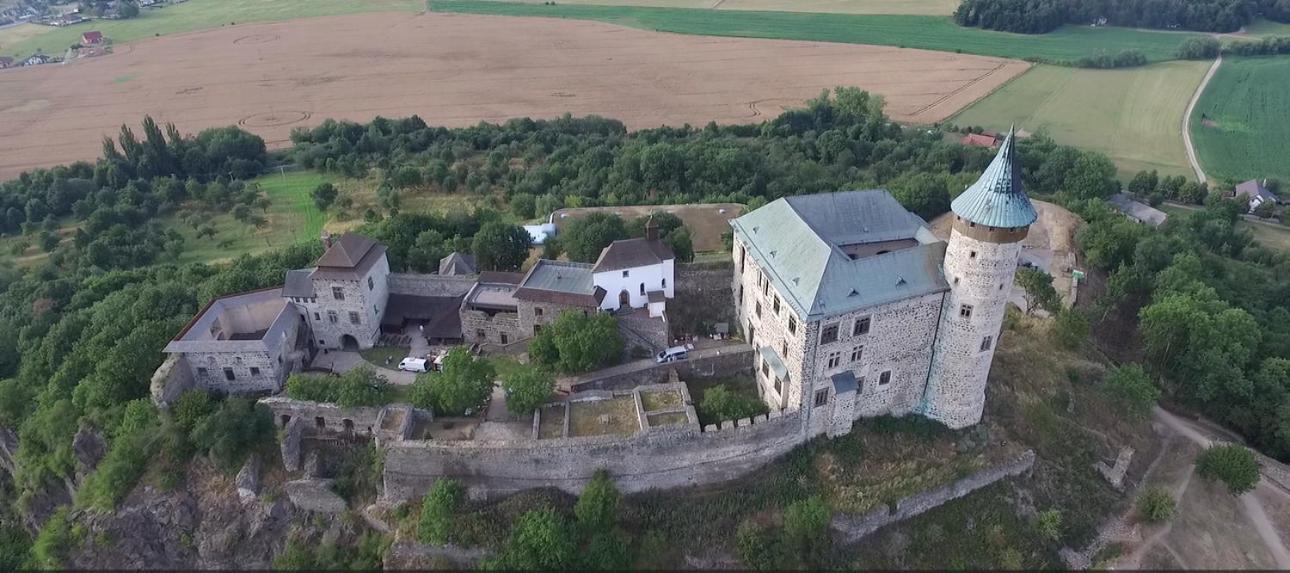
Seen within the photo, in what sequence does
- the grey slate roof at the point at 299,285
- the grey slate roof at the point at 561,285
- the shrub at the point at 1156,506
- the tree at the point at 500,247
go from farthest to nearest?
the tree at the point at 500,247 < the grey slate roof at the point at 299,285 < the grey slate roof at the point at 561,285 < the shrub at the point at 1156,506

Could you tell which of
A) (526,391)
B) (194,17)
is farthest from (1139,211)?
(194,17)

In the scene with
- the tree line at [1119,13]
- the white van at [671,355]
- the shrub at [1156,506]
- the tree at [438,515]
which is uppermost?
the tree line at [1119,13]

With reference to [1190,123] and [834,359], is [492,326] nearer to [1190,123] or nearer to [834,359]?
[834,359]

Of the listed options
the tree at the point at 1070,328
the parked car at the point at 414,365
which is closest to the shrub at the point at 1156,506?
the tree at the point at 1070,328

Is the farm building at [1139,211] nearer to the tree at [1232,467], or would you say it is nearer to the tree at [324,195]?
the tree at [1232,467]

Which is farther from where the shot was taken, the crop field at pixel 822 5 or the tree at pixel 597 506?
the crop field at pixel 822 5
